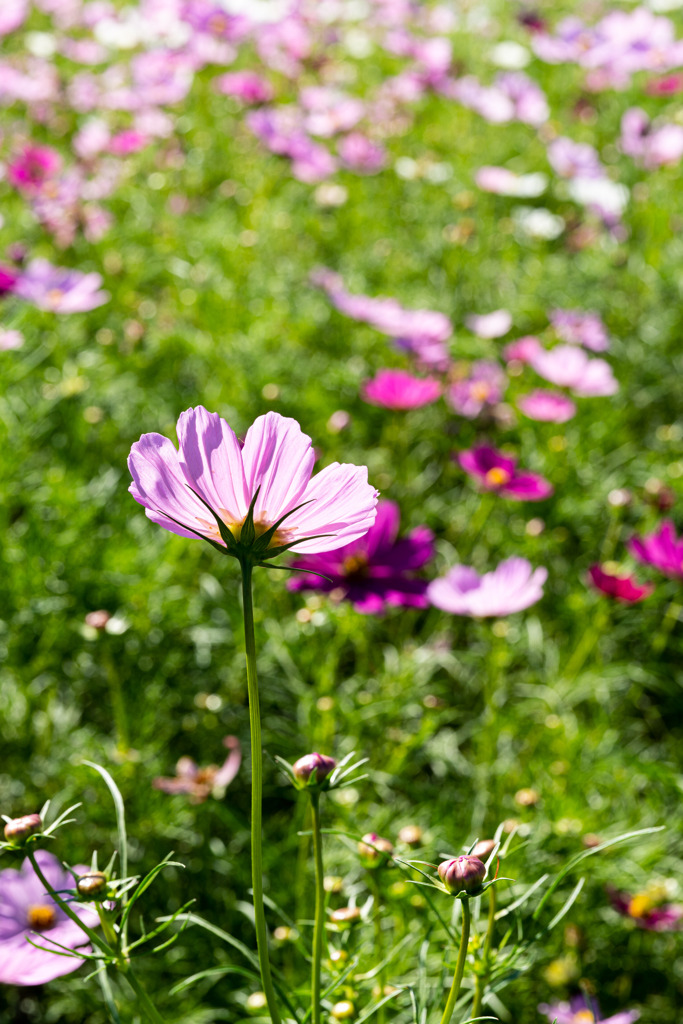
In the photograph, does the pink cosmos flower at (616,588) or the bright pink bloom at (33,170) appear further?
the bright pink bloom at (33,170)

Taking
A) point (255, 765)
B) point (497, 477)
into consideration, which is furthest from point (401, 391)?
point (255, 765)

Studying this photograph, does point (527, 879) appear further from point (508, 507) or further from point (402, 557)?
point (508, 507)

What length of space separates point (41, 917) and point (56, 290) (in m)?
1.18

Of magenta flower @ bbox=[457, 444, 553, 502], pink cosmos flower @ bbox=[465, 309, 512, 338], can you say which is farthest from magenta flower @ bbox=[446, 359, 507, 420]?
magenta flower @ bbox=[457, 444, 553, 502]

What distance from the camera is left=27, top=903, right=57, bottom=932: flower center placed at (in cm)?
70

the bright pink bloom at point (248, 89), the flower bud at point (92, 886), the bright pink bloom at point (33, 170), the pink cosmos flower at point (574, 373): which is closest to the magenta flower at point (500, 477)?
the pink cosmos flower at point (574, 373)

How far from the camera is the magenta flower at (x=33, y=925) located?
634 millimetres

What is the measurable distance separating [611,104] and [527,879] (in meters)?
3.08

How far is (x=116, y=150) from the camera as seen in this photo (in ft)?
8.09

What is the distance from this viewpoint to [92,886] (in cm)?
52

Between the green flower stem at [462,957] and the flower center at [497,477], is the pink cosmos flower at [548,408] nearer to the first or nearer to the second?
the flower center at [497,477]

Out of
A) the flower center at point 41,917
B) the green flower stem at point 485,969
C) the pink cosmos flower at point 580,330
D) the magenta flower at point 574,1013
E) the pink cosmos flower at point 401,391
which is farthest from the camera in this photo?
the pink cosmos flower at point 580,330

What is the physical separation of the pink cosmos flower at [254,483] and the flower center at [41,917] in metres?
0.37

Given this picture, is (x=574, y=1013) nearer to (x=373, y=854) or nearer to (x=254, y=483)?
(x=373, y=854)
